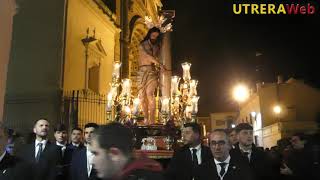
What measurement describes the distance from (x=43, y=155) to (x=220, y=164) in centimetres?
288

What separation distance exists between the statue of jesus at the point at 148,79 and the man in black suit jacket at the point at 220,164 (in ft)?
28.5

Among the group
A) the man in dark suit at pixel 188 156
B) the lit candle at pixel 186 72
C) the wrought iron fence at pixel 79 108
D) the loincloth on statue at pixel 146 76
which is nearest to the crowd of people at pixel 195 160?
the man in dark suit at pixel 188 156

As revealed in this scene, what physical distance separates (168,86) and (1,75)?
29.7 feet

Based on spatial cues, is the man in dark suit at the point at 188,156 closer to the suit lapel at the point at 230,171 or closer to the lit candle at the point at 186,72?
the suit lapel at the point at 230,171

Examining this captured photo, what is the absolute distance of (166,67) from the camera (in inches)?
593

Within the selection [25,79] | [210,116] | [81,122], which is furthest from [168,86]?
[210,116]

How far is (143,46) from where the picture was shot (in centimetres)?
1441

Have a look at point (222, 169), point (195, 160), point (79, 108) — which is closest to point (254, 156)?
point (195, 160)

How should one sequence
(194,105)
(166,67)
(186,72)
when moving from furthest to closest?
(166,67)
(186,72)
(194,105)

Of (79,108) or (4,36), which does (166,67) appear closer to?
(79,108)

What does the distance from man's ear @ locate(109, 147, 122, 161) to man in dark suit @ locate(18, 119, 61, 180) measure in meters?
3.68

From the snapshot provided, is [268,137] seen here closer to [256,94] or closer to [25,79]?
→ [256,94]

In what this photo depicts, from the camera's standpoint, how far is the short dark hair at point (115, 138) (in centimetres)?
248

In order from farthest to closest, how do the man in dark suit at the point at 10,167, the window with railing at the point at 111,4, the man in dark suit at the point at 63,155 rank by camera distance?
the window with railing at the point at 111,4
the man in dark suit at the point at 63,155
the man in dark suit at the point at 10,167
